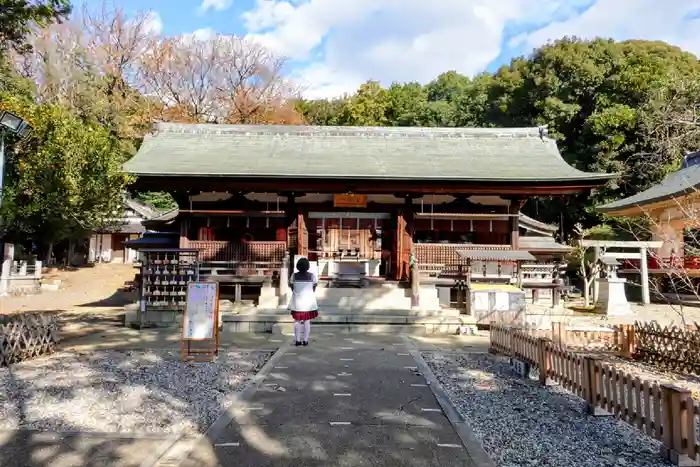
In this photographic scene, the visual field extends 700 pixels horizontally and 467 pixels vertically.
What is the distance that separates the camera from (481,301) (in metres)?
13.0

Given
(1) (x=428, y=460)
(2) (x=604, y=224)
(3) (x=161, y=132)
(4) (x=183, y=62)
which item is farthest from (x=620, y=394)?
(4) (x=183, y=62)

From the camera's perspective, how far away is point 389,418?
5000 mm

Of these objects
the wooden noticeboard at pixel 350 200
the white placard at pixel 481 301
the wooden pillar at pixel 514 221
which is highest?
the wooden noticeboard at pixel 350 200

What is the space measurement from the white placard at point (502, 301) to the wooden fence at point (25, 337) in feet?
34.8

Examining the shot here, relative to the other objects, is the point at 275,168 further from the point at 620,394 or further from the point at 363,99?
the point at 363,99

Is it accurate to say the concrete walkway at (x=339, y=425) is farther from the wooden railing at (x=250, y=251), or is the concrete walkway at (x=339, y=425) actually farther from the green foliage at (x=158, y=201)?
the green foliage at (x=158, y=201)

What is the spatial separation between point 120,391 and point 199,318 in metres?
2.16

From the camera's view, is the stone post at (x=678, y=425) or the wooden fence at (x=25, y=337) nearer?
the stone post at (x=678, y=425)

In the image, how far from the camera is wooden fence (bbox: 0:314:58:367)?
752cm

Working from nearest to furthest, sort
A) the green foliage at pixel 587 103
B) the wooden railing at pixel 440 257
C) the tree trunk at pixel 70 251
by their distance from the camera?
the wooden railing at pixel 440 257, the green foliage at pixel 587 103, the tree trunk at pixel 70 251

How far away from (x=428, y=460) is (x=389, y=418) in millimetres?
1074

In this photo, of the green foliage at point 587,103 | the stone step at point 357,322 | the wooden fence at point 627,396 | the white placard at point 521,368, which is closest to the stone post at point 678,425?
the wooden fence at point 627,396

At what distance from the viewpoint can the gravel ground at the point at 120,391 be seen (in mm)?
4902

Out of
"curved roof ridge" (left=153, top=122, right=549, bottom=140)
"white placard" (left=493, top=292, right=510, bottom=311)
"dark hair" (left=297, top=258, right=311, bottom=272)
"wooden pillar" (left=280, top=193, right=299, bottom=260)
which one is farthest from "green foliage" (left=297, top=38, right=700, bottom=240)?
"dark hair" (left=297, top=258, right=311, bottom=272)
